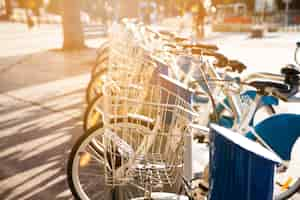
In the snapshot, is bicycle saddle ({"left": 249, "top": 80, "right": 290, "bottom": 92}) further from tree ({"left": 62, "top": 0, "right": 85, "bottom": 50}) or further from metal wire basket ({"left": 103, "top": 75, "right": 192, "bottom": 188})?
tree ({"left": 62, "top": 0, "right": 85, "bottom": 50})

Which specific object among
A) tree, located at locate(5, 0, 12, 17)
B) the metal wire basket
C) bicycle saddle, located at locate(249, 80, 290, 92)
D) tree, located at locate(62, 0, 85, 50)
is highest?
tree, located at locate(5, 0, 12, 17)

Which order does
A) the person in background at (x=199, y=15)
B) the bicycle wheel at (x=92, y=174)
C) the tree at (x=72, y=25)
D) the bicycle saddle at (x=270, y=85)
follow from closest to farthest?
1. the bicycle saddle at (x=270, y=85)
2. the bicycle wheel at (x=92, y=174)
3. the tree at (x=72, y=25)
4. the person in background at (x=199, y=15)

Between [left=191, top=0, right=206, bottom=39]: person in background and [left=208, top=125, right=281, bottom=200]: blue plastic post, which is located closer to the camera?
[left=208, top=125, right=281, bottom=200]: blue plastic post

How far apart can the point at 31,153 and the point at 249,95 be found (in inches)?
101

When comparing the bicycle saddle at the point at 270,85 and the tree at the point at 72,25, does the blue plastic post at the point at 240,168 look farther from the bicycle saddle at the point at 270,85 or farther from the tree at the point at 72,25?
the tree at the point at 72,25

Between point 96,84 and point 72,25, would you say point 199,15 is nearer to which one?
point 72,25

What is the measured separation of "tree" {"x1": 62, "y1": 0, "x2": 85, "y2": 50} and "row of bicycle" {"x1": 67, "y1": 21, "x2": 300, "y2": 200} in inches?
339

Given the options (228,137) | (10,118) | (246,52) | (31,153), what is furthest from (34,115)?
→ (246,52)

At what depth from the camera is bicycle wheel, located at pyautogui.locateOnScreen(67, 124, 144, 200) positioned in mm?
2846

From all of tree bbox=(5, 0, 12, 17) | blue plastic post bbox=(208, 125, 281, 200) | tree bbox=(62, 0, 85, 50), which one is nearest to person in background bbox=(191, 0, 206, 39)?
tree bbox=(62, 0, 85, 50)

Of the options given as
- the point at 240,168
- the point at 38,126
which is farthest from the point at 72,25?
the point at 240,168

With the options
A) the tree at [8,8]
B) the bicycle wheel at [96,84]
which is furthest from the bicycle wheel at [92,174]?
the tree at [8,8]

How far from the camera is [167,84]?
242 centimetres

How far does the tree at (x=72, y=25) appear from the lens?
484 inches
